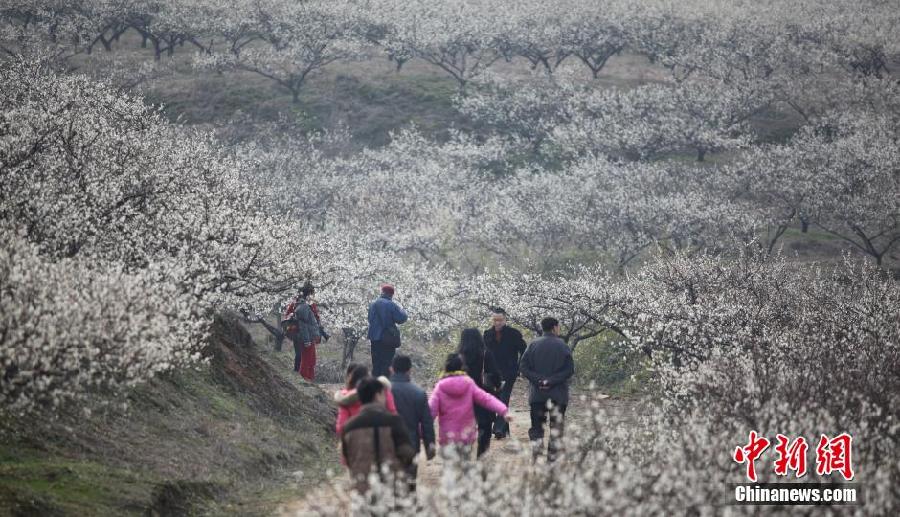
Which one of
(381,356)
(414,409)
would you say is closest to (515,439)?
(414,409)

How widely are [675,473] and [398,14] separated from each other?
85.1 metres

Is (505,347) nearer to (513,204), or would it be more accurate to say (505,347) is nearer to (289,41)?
(513,204)

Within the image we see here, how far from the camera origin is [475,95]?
75.2 metres

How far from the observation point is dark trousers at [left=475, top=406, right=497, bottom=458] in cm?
1527

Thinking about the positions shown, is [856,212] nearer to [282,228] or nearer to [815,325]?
[815,325]

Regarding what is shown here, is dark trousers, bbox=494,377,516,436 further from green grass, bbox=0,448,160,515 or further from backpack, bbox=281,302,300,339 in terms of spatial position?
green grass, bbox=0,448,160,515

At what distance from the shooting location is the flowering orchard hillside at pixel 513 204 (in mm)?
11984

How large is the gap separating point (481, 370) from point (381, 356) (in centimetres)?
397

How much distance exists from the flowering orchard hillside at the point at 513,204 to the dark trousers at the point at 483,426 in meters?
2.18

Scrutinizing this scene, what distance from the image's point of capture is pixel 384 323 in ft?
63.8

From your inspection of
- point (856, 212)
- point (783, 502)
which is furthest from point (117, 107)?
point (856, 212)

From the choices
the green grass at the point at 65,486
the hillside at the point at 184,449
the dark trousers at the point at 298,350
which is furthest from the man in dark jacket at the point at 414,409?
the dark trousers at the point at 298,350

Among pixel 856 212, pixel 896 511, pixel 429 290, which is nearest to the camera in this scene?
pixel 896 511

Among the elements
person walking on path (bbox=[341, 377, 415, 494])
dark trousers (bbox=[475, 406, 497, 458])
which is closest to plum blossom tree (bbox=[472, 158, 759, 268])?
dark trousers (bbox=[475, 406, 497, 458])
